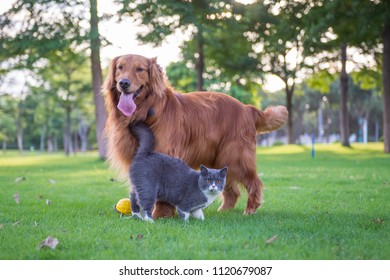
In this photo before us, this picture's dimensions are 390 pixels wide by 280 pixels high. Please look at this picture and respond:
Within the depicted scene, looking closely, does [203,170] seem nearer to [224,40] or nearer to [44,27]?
[44,27]

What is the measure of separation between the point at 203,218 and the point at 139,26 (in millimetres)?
13933

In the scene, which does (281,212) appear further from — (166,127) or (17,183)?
(17,183)

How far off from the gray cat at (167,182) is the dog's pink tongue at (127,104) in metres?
0.25

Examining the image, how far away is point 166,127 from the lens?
601cm

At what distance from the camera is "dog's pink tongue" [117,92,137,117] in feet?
19.1

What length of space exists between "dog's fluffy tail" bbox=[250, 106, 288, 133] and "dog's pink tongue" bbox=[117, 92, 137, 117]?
2052 millimetres

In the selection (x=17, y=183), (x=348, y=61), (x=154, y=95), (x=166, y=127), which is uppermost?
(x=348, y=61)

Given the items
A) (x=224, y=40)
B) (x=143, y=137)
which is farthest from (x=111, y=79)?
(x=224, y=40)

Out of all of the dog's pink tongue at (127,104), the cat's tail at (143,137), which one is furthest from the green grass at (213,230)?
the dog's pink tongue at (127,104)

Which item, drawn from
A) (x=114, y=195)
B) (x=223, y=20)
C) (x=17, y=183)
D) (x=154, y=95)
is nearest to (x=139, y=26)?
(x=223, y=20)

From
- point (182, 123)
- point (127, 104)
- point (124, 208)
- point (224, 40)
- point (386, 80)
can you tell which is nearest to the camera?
point (127, 104)

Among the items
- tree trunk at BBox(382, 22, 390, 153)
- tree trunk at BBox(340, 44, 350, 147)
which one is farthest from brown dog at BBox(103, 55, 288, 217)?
tree trunk at BBox(340, 44, 350, 147)

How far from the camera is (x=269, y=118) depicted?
23.4 ft

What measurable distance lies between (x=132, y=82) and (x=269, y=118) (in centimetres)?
240
